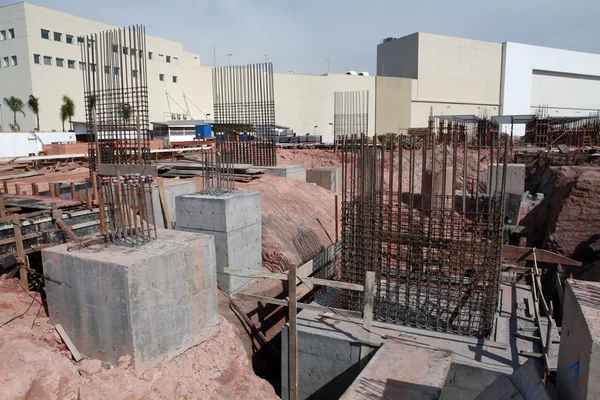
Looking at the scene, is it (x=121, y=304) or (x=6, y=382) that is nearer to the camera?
(x=6, y=382)

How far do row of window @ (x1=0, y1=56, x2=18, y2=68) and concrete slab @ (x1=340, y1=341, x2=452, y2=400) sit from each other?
39.8m

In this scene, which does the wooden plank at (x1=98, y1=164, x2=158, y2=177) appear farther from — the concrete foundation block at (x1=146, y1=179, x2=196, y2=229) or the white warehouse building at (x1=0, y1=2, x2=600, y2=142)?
the white warehouse building at (x1=0, y1=2, x2=600, y2=142)

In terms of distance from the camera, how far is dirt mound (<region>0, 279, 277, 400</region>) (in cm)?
438

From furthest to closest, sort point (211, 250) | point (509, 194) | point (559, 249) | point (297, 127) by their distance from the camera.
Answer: point (297, 127) → point (509, 194) → point (559, 249) → point (211, 250)

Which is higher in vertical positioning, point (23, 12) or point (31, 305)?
point (23, 12)

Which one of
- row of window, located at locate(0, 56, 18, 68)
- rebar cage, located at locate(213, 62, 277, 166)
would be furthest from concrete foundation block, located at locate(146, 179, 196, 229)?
row of window, located at locate(0, 56, 18, 68)

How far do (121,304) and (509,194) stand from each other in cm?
1354

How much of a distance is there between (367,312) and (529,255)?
13.0 feet

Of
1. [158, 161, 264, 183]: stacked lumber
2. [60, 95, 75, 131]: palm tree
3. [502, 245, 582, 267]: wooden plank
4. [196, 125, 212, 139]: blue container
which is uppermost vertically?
[60, 95, 75, 131]: palm tree

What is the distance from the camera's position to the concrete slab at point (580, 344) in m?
2.96

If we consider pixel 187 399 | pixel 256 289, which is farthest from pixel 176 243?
pixel 256 289

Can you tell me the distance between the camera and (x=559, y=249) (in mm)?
12531

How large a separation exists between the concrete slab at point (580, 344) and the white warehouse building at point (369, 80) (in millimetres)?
37944

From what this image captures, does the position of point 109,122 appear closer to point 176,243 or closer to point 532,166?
point 176,243
